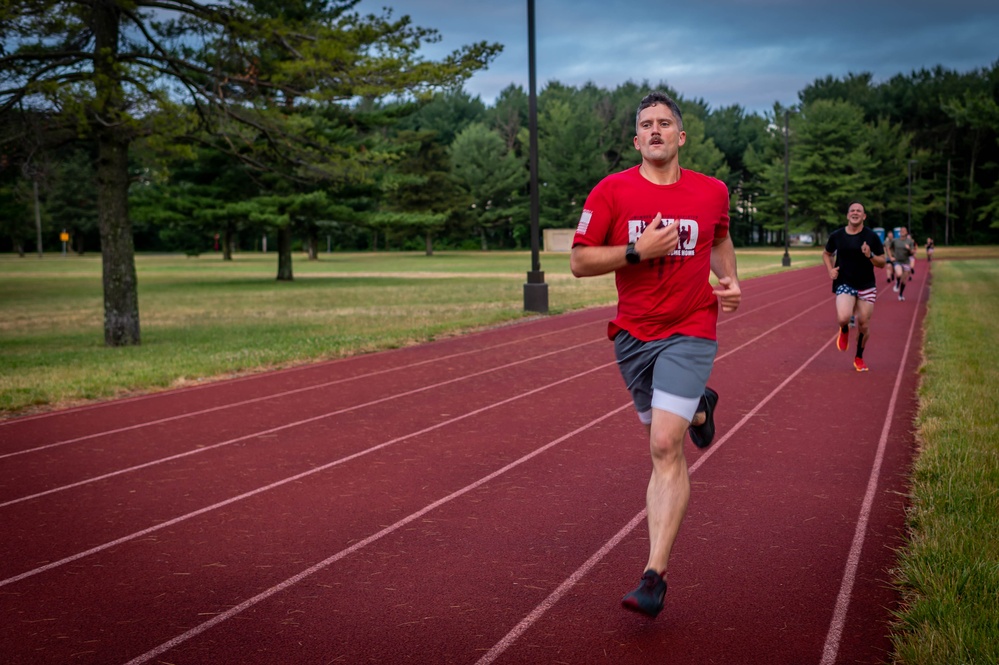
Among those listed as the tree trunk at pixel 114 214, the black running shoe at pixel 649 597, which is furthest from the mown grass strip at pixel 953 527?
the tree trunk at pixel 114 214

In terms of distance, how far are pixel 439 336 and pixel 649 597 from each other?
12111mm

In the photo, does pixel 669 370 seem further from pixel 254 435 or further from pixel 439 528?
pixel 254 435

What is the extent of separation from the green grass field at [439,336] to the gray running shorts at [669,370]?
1318 mm

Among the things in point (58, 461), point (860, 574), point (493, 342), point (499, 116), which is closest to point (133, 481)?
point (58, 461)

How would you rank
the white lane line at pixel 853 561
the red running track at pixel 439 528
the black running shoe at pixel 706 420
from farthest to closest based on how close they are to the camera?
1. the black running shoe at pixel 706 420
2. the red running track at pixel 439 528
3. the white lane line at pixel 853 561

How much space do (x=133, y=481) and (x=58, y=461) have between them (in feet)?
3.62

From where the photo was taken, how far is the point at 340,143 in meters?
33.2

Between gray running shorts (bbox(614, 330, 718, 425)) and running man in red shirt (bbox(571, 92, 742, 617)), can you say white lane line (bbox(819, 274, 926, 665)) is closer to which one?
running man in red shirt (bbox(571, 92, 742, 617))

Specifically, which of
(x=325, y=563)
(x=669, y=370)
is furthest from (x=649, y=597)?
(x=325, y=563)

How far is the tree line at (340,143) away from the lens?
14.4 meters

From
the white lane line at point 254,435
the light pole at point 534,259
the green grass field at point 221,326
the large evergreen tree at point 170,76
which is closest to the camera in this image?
the white lane line at point 254,435

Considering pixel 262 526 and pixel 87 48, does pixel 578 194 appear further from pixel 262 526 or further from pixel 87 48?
pixel 262 526

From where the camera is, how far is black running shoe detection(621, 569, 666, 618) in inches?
151

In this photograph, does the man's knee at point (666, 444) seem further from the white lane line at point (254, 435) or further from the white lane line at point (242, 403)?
the white lane line at point (242, 403)
